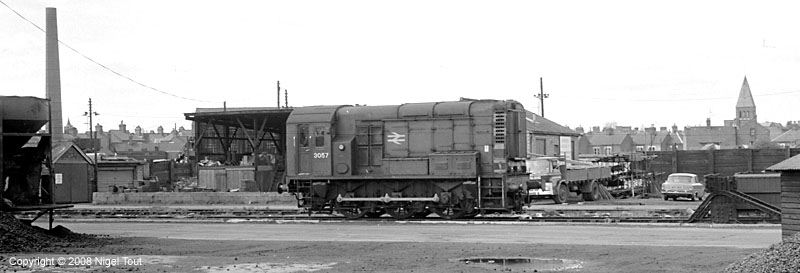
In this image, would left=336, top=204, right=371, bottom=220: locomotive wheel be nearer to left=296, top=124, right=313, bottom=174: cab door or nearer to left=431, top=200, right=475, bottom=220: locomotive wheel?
left=296, top=124, right=313, bottom=174: cab door

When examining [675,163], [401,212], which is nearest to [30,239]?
[401,212]

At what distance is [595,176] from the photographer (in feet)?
138

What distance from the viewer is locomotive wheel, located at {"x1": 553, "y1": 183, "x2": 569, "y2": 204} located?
3709cm

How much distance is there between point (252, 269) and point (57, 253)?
16.6 ft

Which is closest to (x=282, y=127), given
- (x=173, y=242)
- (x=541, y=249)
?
(x=173, y=242)

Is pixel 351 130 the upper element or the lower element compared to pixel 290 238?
upper

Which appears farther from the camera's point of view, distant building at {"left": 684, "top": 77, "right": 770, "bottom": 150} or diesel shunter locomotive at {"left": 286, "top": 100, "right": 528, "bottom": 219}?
distant building at {"left": 684, "top": 77, "right": 770, "bottom": 150}

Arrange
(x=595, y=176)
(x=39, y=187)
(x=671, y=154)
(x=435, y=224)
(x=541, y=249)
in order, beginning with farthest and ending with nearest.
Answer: (x=671, y=154) < (x=595, y=176) < (x=435, y=224) < (x=39, y=187) < (x=541, y=249)

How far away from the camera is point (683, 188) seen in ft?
135

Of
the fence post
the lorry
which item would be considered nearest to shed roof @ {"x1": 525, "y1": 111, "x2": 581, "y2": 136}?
the fence post

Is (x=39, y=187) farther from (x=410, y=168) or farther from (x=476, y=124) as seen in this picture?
(x=476, y=124)

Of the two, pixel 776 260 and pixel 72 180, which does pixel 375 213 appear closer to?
pixel 72 180

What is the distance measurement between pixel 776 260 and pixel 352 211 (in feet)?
60.0

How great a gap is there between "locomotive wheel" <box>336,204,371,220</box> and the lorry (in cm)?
896
